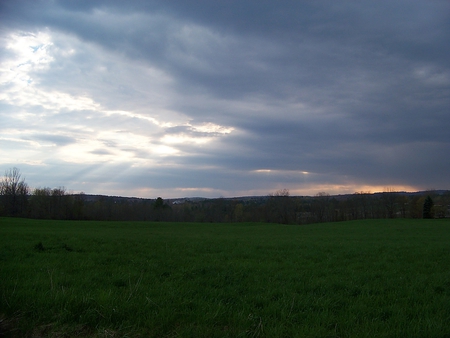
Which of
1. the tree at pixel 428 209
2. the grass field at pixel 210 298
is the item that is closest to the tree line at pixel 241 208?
the tree at pixel 428 209

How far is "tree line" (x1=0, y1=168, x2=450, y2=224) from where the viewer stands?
83.2m

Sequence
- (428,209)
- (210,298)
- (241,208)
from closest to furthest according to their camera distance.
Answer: (210,298), (428,209), (241,208)

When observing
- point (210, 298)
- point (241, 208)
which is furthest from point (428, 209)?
point (210, 298)

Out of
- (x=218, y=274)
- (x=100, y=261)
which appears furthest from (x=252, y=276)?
(x=100, y=261)

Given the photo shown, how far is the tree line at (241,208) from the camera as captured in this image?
83.2m

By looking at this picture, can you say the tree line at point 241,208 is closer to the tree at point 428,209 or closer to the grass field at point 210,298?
the tree at point 428,209

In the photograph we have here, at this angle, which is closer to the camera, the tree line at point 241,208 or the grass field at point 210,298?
the grass field at point 210,298

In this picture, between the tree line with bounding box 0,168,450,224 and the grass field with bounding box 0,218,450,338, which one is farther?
the tree line with bounding box 0,168,450,224

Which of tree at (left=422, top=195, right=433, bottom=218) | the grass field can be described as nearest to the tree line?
tree at (left=422, top=195, right=433, bottom=218)

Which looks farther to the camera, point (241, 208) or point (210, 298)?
point (241, 208)

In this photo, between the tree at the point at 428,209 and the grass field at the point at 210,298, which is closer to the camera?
the grass field at the point at 210,298

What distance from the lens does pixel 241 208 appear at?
110375mm

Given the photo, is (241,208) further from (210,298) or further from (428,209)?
(210,298)

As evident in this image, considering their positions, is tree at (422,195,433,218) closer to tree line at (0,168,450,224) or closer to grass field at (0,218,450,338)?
tree line at (0,168,450,224)
